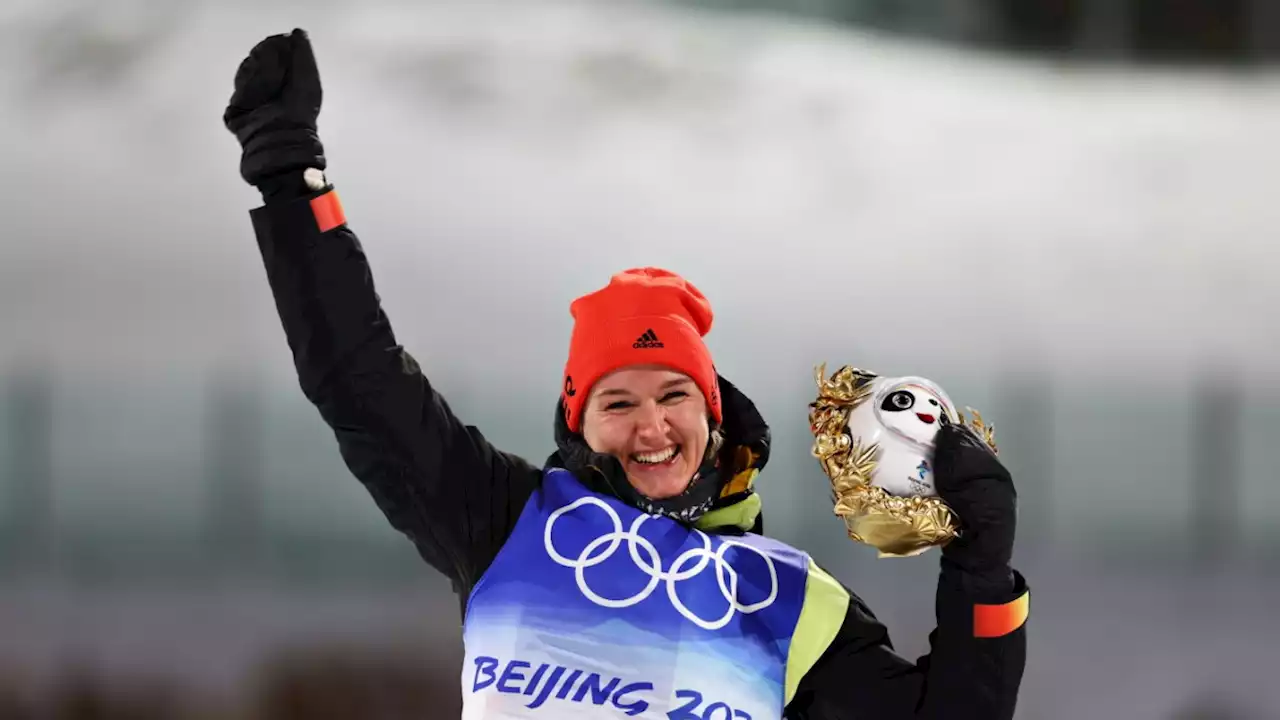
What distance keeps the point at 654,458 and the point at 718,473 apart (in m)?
0.10

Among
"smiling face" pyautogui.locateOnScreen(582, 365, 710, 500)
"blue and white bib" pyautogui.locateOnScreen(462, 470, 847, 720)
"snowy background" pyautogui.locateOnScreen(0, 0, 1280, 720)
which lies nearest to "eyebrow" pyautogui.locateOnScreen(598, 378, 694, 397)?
"smiling face" pyautogui.locateOnScreen(582, 365, 710, 500)

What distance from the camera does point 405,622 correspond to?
4.11 metres

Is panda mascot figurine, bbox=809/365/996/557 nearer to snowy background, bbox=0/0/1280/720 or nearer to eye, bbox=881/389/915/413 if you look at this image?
eye, bbox=881/389/915/413

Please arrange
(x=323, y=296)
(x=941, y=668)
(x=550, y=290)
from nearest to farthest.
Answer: (x=323, y=296)
(x=941, y=668)
(x=550, y=290)

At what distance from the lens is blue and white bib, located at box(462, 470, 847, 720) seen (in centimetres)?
147

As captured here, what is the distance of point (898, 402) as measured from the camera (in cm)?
154

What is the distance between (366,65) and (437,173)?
429mm

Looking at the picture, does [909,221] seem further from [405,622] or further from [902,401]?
[902,401]

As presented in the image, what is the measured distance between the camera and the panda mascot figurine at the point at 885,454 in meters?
1.47

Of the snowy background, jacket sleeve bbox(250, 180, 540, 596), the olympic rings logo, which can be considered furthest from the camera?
the snowy background

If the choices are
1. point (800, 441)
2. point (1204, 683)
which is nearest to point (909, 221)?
point (800, 441)

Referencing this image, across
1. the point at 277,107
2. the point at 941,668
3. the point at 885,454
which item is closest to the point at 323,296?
the point at 277,107

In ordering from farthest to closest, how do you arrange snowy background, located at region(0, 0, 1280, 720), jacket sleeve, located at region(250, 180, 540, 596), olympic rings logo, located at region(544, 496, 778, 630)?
snowy background, located at region(0, 0, 1280, 720), olympic rings logo, located at region(544, 496, 778, 630), jacket sleeve, located at region(250, 180, 540, 596)

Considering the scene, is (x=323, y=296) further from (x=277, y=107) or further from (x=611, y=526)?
(x=611, y=526)
